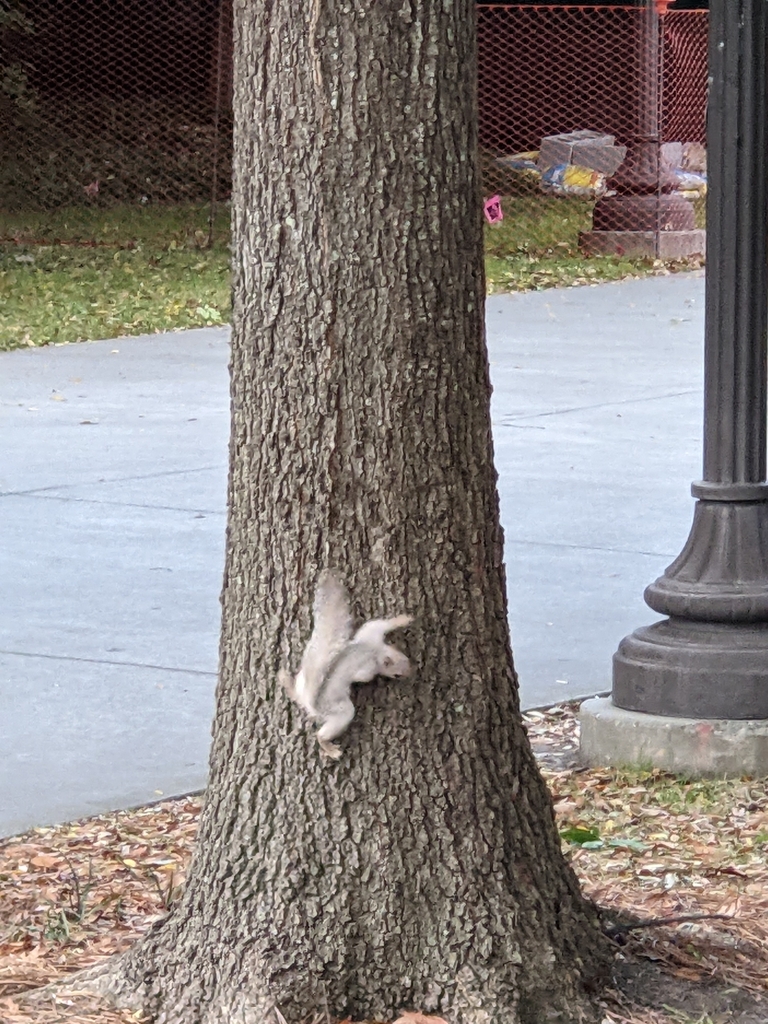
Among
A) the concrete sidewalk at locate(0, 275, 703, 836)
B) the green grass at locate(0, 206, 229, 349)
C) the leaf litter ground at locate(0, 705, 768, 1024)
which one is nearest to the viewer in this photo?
the leaf litter ground at locate(0, 705, 768, 1024)

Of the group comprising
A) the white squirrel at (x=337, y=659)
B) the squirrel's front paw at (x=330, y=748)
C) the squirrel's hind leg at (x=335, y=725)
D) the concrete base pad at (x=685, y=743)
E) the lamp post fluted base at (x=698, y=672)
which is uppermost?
the white squirrel at (x=337, y=659)

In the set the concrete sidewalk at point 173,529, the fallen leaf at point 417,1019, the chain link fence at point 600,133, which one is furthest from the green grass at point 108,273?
the fallen leaf at point 417,1019

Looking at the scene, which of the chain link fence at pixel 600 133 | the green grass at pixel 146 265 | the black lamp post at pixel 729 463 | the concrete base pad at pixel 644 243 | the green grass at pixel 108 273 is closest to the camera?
the black lamp post at pixel 729 463

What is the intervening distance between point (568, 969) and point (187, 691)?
7.94 ft

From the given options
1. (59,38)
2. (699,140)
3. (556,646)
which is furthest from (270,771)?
(59,38)

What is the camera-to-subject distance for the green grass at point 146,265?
13.7m

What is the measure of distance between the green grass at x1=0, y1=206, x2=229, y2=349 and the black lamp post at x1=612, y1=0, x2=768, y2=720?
837cm

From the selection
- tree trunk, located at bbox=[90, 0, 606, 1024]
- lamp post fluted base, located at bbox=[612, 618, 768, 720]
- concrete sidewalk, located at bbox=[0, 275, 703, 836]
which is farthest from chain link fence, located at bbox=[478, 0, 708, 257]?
tree trunk, located at bbox=[90, 0, 606, 1024]

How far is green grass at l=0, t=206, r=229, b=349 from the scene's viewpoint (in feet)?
44.4

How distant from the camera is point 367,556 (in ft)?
9.97

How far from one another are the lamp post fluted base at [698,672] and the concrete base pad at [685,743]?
0.03m

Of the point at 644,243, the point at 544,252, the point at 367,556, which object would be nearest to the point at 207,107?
the point at 544,252

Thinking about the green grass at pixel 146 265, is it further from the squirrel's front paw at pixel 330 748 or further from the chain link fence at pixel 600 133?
the squirrel's front paw at pixel 330 748

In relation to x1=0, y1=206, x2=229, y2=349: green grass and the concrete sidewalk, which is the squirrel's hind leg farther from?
x1=0, y1=206, x2=229, y2=349: green grass
